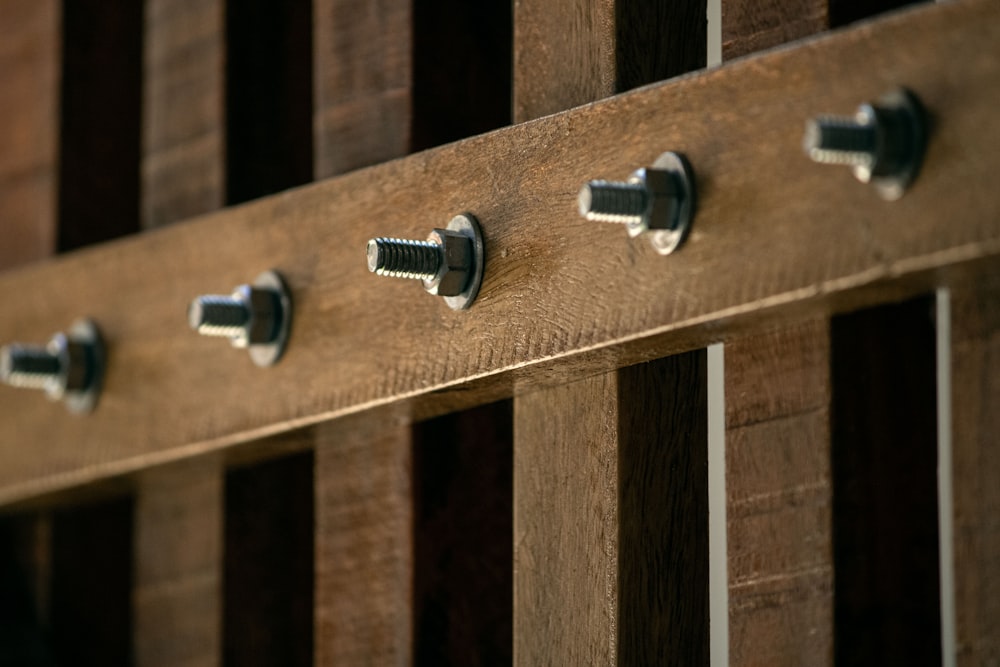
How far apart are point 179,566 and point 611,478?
515 millimetres

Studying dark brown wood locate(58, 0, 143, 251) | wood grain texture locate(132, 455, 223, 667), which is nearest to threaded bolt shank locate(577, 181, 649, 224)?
wood grain texture locate(132, 455, 223, 667)

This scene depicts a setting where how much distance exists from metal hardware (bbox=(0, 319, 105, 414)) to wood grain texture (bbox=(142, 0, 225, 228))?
0.13 meters

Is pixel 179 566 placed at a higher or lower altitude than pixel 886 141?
lower

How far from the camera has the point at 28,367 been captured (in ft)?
4.16

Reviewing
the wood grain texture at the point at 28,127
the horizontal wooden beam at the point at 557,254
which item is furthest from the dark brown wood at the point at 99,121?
the horizontal wooden beam at the point at 557,254

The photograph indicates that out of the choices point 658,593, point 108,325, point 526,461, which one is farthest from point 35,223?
point 658,593

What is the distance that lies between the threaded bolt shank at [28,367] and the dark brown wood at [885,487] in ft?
2.13

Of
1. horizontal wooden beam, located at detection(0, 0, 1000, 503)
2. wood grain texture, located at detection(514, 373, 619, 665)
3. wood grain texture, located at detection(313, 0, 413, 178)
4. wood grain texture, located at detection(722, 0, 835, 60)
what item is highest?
wood grain texture, located at detection(313, 0, 413, 178)

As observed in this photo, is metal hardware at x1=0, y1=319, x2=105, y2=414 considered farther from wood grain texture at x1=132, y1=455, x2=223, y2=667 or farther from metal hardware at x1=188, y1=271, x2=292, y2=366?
metal hardware at x1=188, y1=271, x2=292, y2=366

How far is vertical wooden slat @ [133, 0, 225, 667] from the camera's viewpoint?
129 cm

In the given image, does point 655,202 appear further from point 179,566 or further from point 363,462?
point 179,566

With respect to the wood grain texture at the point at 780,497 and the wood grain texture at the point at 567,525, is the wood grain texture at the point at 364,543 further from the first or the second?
the wood grain texture at the point at 780,497

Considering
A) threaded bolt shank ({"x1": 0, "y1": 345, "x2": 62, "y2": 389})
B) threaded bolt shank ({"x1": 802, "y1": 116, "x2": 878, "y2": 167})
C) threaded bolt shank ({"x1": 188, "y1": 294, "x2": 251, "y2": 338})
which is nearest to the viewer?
threaded bolt shank ({"x1": 802, "y1": 116, "x2": 878, "y2": 167})

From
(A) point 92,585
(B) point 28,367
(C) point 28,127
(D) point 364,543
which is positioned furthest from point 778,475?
(C) point 28,127
